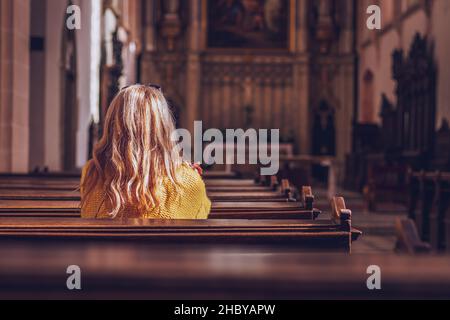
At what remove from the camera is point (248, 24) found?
747 inches

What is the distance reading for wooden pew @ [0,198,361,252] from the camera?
73.9 inches

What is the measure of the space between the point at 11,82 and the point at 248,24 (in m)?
11.7

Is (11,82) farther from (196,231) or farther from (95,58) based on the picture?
(196,231)

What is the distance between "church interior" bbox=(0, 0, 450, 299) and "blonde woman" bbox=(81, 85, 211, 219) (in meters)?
0.20

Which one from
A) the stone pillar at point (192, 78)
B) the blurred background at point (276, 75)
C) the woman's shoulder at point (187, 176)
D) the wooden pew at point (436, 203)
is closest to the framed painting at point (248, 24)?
the blurred background at point (276, 75)

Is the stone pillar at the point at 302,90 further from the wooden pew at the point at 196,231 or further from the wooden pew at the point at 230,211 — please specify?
the wooden pew at the point at 196,231

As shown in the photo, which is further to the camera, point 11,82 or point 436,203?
point 11,82

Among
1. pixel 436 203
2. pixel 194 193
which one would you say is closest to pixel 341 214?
pixel 194 193

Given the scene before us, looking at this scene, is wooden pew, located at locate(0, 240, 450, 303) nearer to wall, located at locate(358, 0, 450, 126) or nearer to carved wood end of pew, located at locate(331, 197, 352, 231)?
carved wood end of pew, located at locate(331, 197, 352, 231)

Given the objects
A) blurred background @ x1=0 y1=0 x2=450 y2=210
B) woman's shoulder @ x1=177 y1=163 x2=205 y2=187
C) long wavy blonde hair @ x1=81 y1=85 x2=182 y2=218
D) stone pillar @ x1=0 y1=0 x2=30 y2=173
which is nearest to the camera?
long wavy blonde hair @ x1=81 y1=85 x2=182 y2=218

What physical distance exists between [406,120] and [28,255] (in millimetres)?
13518

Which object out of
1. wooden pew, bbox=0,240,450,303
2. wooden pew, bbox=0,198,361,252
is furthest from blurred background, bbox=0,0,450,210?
wooden pew, bbox=0,240,450,303

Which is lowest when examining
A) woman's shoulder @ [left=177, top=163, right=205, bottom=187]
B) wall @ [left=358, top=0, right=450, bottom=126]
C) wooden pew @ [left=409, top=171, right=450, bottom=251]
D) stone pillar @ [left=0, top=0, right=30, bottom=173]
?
wooden pew @ [left=409, top=171, right=450, bottom=251]

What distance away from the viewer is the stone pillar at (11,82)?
7977mm
